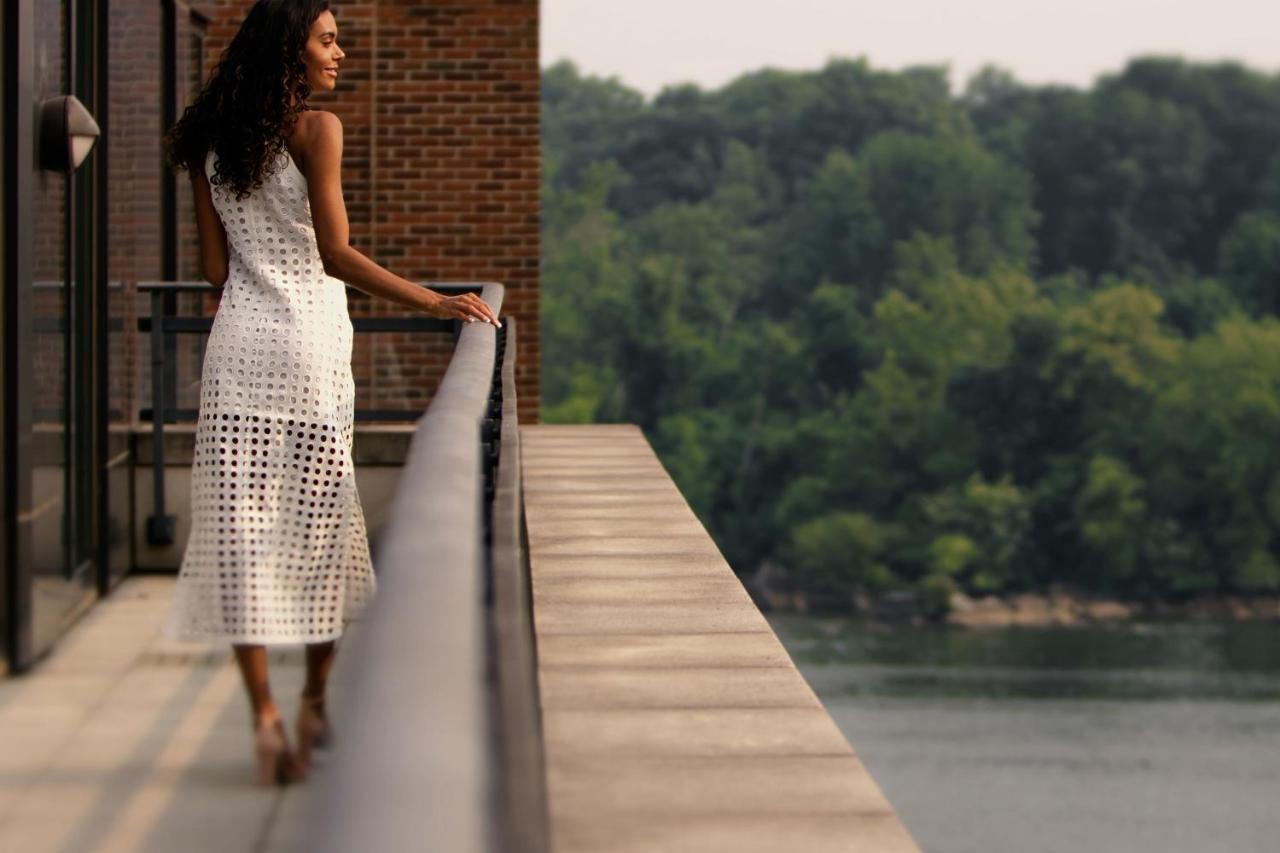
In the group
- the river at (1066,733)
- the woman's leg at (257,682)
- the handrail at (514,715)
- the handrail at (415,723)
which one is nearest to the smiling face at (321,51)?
the woman's leg at (257,682)

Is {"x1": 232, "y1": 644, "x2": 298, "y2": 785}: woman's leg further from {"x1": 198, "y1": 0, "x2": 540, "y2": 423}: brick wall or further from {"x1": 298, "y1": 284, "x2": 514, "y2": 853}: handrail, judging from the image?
{"x1": 198, "y1": 0, "x2": 540, "y2": 423}: brick wall

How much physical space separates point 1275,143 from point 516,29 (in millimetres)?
112078

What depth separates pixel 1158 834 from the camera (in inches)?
2370

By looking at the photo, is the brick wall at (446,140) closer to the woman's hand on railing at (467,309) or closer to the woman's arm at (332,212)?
the woman's hand on railing at (467,309)

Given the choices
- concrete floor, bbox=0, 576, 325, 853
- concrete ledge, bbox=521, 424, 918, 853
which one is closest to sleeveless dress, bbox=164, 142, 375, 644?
concrete floor, bbox=0, 576, 325, 853

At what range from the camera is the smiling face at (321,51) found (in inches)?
147

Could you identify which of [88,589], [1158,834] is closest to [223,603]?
[88,589]

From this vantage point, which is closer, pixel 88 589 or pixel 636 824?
pixel 636 824

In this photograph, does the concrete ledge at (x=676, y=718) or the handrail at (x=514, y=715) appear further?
the concrete ledge at (x=676, y=718)

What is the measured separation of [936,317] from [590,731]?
4136 inches

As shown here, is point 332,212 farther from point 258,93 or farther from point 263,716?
point 263,716

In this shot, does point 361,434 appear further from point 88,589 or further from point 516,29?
point 516,29

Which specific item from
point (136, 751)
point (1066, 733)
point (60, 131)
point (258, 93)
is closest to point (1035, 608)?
point (1066, 733)

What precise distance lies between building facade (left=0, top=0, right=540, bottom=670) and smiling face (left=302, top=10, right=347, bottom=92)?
2.64 metres
